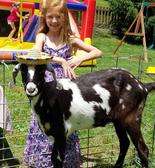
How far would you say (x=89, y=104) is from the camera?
113 inches

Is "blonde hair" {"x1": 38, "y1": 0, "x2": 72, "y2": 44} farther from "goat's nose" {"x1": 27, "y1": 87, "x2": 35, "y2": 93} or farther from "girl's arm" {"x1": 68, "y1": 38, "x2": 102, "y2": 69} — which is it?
"goat's nose" {"x1": 27, "y1": 87, "x2": 35, "y2": 93}

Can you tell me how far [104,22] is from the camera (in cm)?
1559

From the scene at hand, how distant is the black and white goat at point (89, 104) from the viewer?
2.76m

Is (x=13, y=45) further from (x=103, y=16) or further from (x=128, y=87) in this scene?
(x=103, y=16)

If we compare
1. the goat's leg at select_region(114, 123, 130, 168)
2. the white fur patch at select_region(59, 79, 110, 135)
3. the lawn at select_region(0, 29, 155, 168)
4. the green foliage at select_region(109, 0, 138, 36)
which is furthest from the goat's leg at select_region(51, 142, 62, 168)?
the green foliage at select_region(109, 0, 138, 36)

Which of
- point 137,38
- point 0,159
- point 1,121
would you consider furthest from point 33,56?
point 137,38

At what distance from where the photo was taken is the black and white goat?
276 centimetres

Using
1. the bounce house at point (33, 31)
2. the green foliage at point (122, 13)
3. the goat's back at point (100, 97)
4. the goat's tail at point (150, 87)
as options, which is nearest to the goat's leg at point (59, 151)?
the goat's back at point (100, 97)

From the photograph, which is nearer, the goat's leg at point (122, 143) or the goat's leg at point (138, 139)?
the goat's leg at point (138, 139)

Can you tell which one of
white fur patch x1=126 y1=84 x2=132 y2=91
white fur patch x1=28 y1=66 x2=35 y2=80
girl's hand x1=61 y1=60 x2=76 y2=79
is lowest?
white fur patch x1=126 y1=84 x2=132 y2=91

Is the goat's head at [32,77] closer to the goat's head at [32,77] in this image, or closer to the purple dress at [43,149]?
the goat's head at [32,77]

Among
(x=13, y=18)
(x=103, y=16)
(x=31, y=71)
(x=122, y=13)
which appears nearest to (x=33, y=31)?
(x=13, y=18)

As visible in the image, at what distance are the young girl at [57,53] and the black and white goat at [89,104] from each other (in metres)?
0.14

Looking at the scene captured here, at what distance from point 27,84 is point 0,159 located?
162cm
